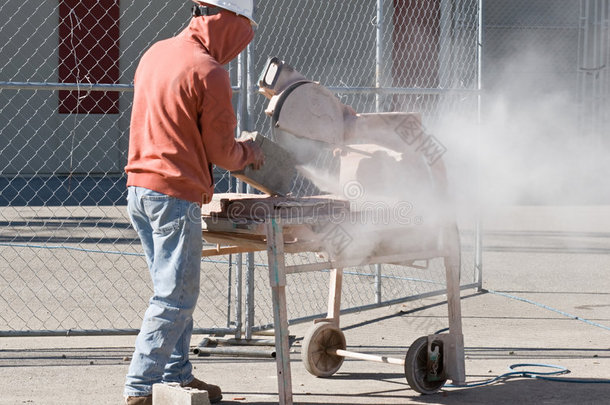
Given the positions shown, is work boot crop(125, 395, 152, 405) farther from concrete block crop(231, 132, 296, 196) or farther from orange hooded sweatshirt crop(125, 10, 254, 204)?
concrete block crop(231, 132, 296, 196)

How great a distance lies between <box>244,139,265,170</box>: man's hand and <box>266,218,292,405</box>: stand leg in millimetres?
327

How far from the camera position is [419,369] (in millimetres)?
5289

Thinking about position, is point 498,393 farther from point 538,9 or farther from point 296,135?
point 538,9

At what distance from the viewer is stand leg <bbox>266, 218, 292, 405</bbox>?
4.64 meters

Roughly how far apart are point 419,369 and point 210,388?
1.14m

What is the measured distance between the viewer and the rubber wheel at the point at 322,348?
18.4 feet

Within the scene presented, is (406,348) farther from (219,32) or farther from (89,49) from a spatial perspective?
(89,49)

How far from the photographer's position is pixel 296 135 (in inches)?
197

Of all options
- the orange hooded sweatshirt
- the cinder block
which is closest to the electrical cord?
the cinder block

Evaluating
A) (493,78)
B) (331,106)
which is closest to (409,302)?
(331,106)

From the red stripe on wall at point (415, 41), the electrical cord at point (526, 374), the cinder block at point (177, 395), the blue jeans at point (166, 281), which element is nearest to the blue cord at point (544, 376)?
the electrical cord at point (526, 374)

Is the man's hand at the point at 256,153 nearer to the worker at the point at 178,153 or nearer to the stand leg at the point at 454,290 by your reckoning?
the worker at the point at 178,153

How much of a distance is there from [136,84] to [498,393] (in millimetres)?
2512

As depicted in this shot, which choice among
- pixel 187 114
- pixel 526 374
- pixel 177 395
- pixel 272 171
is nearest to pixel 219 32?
pixel 187 114
